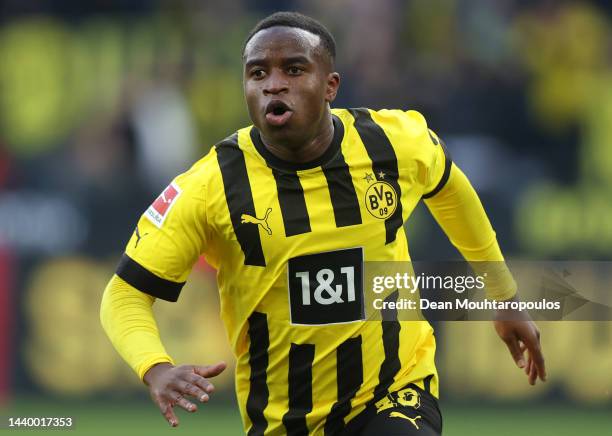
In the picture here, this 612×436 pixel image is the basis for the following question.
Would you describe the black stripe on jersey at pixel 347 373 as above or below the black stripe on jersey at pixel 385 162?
below

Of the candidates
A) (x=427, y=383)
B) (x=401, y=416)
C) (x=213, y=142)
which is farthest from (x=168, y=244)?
(x=213, y=142)

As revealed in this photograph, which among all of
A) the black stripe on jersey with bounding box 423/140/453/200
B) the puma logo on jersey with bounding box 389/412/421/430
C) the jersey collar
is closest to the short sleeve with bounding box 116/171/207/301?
the jersey collar

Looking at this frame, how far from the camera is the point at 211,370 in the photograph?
155 inches

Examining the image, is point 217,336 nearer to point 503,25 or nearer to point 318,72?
point 503,25

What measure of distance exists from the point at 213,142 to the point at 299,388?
5185mm

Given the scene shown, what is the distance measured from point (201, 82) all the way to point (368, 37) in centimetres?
145

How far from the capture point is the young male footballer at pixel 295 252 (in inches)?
175

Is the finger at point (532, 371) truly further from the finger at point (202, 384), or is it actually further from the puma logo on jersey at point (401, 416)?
the finger at point (202, 384)

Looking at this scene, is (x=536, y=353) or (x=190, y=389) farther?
(x=536, y=353)

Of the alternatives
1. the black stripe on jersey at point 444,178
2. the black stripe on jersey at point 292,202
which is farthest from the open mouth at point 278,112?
the black stripe on jersey at point 444,178

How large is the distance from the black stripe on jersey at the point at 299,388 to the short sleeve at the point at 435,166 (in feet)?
2.90

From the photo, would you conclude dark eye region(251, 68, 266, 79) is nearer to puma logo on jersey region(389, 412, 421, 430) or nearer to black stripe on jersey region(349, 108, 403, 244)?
black stripe on jersey region(349, 108, 403, 244)

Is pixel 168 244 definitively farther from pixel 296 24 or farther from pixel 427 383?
pixel 427 383

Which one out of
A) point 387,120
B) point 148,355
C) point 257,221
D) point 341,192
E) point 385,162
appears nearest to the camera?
point 148,355
